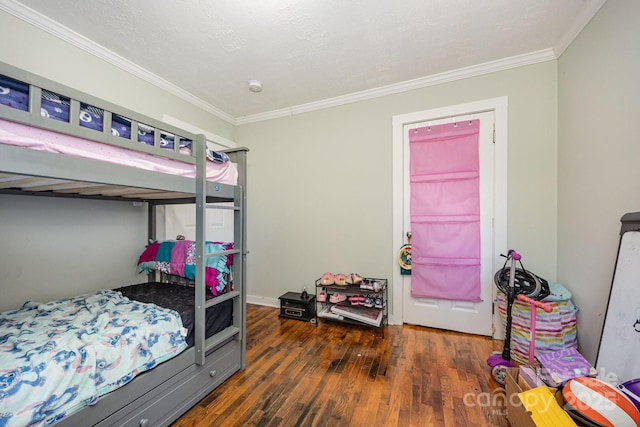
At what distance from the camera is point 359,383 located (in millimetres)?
1709

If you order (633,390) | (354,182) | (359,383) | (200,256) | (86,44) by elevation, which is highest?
(86,44)

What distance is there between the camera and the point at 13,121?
86 centimetres

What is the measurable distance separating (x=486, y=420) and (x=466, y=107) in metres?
2.48

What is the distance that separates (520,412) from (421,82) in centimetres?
271

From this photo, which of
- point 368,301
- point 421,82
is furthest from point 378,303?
point 421,82

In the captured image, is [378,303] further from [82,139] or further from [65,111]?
[65,111]

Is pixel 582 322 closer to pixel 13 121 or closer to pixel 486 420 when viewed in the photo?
pixel 486 420

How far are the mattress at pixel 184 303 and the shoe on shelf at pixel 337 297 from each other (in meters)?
1.12

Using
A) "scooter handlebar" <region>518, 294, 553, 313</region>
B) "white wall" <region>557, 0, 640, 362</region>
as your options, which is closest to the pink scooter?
"scooter handlebar" <region>518, 294, 553, 313</region>

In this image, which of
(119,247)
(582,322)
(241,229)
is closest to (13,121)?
(241,229)

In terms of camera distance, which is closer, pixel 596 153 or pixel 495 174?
pixel 596 153

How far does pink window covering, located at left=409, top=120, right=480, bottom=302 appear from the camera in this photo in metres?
2.36

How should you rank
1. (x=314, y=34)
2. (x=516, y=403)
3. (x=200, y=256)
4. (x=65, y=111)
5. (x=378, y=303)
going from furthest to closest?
(x=378, y=303) < (x=314, y=34) < (x=200, y=256) < (x=516, y=403) < (x=65, y=111)

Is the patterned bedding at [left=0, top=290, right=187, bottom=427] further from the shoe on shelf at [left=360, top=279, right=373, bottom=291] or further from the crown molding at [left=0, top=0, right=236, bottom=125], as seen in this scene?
the crown molding at [left=0, top=0, right=236, bottom=125]
